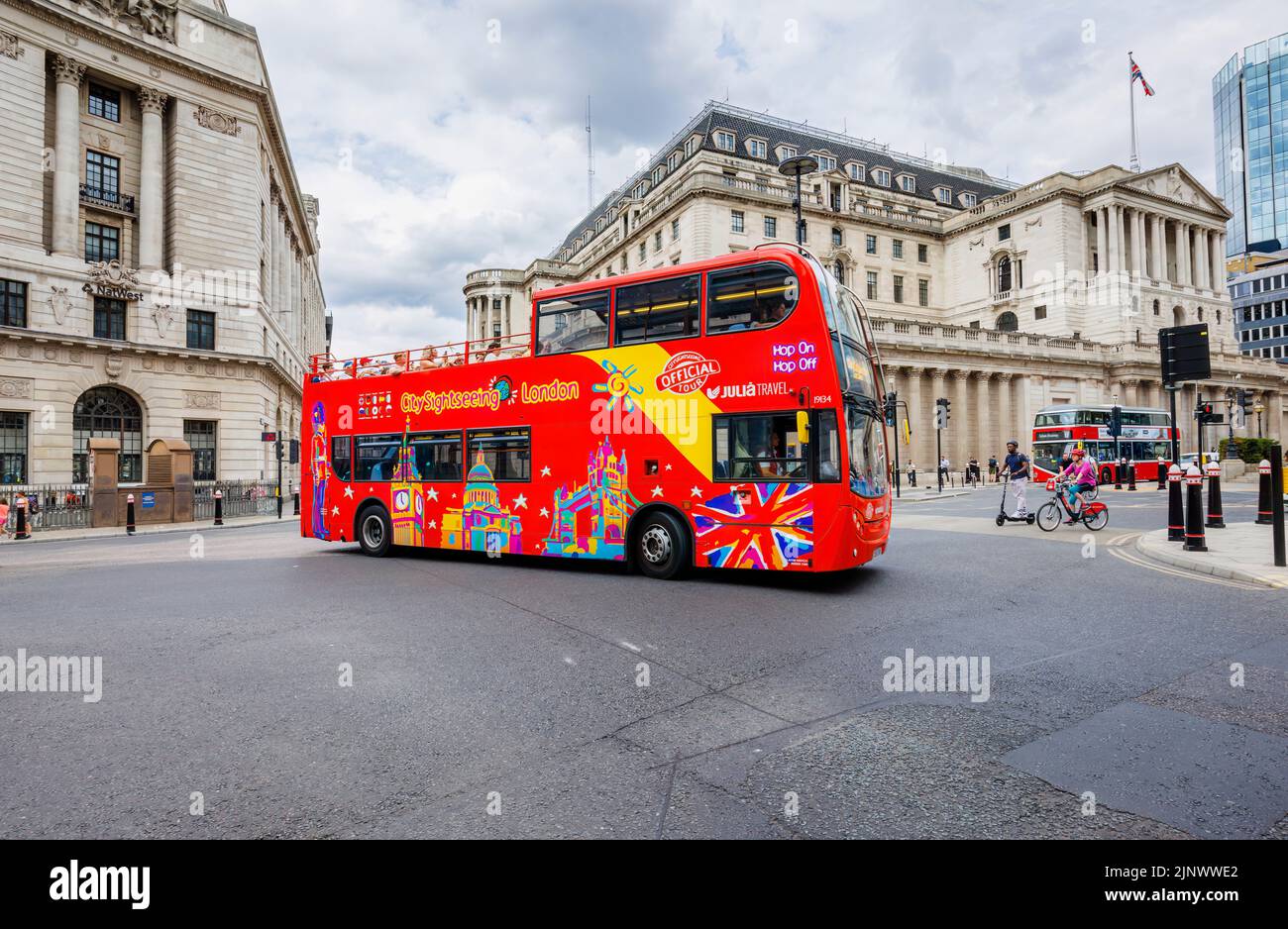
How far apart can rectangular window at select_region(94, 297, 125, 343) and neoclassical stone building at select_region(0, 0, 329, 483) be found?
0.18ft

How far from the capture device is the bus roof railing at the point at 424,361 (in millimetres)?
11862

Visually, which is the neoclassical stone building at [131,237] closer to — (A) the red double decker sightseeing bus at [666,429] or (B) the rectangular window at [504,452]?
(A) the red double decker sightseeing bus at [666,429]

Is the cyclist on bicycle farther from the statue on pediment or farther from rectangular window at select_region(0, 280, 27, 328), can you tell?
the statue on pediment

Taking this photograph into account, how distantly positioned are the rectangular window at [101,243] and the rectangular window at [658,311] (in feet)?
108

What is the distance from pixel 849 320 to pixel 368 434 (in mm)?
9088

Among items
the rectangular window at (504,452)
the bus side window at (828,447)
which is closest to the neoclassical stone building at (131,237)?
the rectangular window at (504,452)

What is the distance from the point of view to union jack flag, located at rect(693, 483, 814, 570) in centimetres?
878

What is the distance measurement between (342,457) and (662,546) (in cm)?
762

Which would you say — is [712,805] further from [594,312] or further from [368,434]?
[368,434]

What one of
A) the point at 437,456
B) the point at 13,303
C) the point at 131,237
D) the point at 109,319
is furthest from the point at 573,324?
the point at 131,237

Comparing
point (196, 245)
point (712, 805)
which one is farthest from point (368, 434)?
point (196, 245)

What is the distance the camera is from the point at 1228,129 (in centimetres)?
13012

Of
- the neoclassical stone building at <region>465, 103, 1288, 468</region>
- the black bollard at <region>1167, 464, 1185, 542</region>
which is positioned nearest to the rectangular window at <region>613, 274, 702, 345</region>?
the black bollard at <region>1167, 464, 1185, 542</region>
